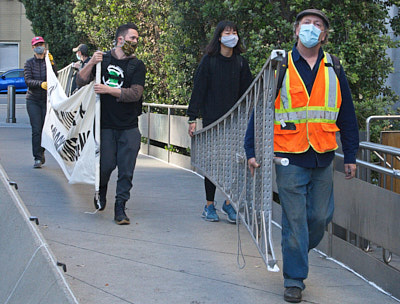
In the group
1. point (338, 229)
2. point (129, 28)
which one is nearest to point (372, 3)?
point (129, 28)

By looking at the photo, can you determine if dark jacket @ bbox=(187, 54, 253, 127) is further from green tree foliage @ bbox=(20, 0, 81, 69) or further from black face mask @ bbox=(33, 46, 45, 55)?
green tree foliage @ bbox=(20, 0, 81, 69)

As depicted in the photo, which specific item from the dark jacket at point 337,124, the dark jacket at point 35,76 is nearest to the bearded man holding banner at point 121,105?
the dark jacket at point 337,124

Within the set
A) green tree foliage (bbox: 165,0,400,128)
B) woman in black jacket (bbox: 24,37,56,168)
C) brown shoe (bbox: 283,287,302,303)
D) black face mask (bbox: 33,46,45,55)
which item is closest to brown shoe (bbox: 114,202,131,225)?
green tree foliage (bbox: 165,0,400,128)

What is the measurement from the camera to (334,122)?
5336 mm

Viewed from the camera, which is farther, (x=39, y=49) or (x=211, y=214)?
(x=39, y=49)

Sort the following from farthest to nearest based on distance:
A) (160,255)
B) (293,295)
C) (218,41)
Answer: (218,41) → (160,255) → (293,295)

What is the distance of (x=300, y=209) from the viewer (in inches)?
208

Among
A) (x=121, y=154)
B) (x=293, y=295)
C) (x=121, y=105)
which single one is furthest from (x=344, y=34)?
(x=293, y=295)

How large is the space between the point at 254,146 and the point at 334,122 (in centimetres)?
59

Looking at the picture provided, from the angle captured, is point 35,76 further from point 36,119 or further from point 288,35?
point 288,35

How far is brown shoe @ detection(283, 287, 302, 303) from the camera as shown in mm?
5312

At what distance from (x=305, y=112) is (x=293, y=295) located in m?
1.24

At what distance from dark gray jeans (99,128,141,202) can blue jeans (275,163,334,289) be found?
9.52 ft

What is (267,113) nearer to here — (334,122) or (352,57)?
(334,122)
